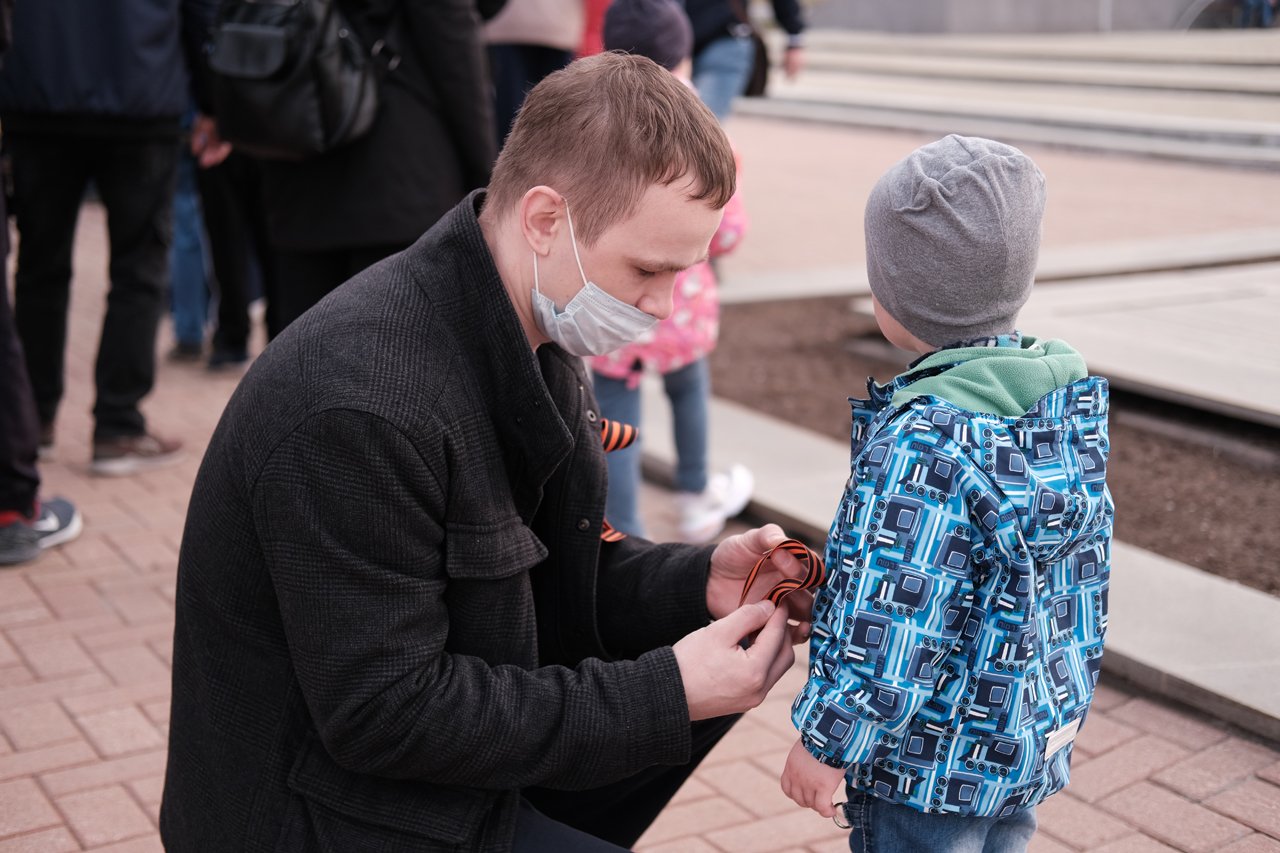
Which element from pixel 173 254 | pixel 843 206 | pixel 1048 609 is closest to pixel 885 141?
pixel 843 206

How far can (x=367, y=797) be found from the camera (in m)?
1.75

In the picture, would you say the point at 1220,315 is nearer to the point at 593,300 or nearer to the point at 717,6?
the point at 717,6

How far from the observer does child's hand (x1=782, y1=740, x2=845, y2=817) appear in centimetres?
183

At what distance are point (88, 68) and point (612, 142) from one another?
3.29 meters

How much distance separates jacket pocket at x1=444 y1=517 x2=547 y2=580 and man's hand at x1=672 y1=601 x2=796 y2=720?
0.24 metres

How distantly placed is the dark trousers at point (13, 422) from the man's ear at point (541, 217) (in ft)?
8.19

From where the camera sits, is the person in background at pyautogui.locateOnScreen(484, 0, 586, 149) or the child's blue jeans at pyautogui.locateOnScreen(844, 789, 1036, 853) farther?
the person in background at pyautogui.locateOnScreen(484, 0, 586, 149)

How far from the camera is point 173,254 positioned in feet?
21.6

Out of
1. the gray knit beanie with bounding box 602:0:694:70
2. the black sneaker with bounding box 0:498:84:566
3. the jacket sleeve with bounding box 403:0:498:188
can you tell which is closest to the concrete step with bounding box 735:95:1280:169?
the gray knit beanie with bounding box 602:0:694:70

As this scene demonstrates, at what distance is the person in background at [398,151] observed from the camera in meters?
3.84

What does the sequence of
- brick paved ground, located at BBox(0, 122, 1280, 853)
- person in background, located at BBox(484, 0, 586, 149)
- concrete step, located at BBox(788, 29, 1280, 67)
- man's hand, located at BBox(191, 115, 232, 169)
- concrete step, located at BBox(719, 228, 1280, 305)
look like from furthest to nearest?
1. concrete step, located at BBox(788, 29, 1280, 67)
2. concrete step, located at BBox(719, 228, 1280, 305)
3. person in background, located at BBox(484, 0, 586, 149)
4. man's hand, located at BBox(191, 115, 232, 169)
5. brick paved ground, located at BBox(0, 122, 1280, 853)

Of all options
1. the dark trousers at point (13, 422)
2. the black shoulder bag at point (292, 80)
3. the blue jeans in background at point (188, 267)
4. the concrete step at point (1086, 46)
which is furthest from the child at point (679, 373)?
the concrete step at point (1086, 46)

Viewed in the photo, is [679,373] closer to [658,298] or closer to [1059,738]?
[658,298]

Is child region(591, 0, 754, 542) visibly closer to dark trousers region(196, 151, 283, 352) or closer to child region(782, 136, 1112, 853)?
child region(782, 136, 1112, 853)
